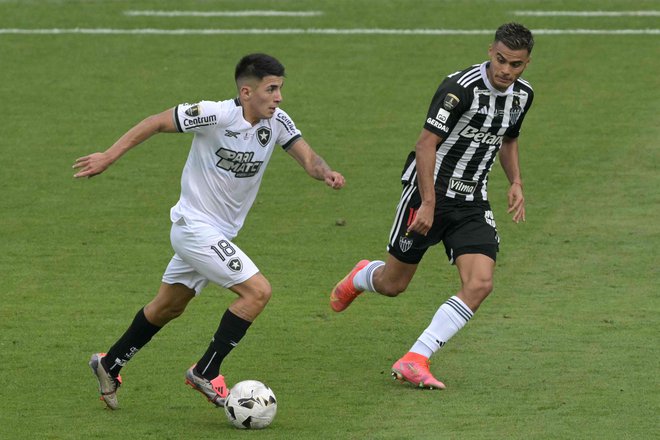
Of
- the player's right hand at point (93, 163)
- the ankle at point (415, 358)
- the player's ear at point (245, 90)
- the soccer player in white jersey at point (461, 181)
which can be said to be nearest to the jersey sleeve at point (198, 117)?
the player's ear at point (245, 90)

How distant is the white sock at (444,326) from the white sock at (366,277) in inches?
42.9

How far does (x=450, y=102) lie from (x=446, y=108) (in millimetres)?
48

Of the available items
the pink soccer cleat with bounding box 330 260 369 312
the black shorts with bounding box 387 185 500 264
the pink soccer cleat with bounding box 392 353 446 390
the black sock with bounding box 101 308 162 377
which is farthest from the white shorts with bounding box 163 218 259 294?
the pink soccer cleat with bounding box 330 260 369 312

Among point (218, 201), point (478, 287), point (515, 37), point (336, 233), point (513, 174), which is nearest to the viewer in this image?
point (218, 201)

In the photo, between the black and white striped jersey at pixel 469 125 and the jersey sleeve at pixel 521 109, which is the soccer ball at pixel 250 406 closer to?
the black and white striped jersey at pixel 469 125

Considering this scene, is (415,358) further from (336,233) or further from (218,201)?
(336,233)

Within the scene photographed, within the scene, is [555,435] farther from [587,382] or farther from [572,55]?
[572,55]

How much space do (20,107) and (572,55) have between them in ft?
25.7

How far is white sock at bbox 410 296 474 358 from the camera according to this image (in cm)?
958

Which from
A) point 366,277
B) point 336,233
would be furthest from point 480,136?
point 336,233

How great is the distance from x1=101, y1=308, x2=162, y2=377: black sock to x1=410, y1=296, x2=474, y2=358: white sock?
70.2 inches

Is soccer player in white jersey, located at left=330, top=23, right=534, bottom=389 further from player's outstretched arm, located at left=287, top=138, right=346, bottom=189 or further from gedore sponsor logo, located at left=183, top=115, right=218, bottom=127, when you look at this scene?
gedore sponsor logo, located at left=183, top=115, right=218, bottom=127

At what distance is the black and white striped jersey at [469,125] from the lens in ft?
31.5

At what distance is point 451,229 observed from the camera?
32.5 feet
